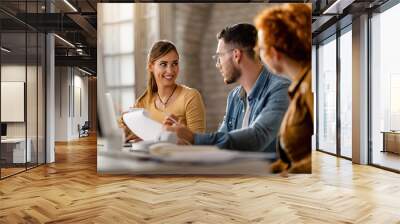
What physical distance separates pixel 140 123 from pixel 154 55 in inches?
36.2

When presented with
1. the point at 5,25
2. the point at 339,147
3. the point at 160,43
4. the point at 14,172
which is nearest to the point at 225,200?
the point at 160,43

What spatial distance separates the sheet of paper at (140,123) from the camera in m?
5.25

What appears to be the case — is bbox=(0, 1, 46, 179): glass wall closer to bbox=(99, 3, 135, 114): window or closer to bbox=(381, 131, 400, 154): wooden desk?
bbox=(99, 3, 135, 114): window

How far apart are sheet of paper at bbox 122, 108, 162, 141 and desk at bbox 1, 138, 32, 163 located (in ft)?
8.26

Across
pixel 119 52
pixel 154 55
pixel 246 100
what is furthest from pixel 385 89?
pixel 119 52

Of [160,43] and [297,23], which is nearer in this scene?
[297,23]

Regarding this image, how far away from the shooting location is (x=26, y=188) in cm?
575

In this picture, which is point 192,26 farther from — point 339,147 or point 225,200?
point 339,147

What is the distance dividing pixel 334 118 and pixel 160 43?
239 inches

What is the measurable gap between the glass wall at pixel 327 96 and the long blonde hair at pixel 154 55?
592 cm

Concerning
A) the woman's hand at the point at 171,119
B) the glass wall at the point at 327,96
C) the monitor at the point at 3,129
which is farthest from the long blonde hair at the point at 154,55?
the glass wall at the point at 327,96

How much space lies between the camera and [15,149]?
7.06m

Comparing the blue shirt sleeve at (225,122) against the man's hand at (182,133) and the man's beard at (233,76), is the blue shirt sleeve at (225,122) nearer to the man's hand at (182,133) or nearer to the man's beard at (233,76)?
the man's beard at (233,76)

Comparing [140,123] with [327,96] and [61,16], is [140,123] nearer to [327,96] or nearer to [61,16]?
[61,16]
